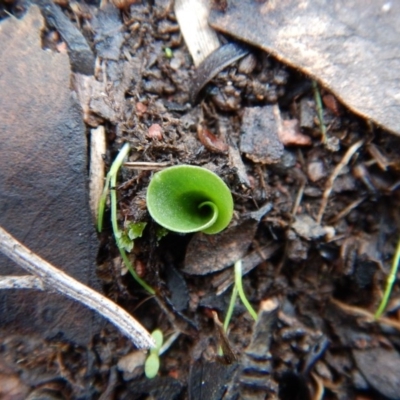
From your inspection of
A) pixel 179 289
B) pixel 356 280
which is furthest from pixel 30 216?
pixel 356 280

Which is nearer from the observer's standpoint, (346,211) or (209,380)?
(209,380)

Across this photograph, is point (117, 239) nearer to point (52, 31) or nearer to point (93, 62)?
point (93, 62)

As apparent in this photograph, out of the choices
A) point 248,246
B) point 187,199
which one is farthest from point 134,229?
point 248,246

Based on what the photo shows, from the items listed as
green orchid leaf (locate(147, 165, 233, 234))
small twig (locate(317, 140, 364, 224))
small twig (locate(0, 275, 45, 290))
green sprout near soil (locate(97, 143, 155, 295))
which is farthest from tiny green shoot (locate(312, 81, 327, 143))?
small twig (locate(0, 275, 45, 290))

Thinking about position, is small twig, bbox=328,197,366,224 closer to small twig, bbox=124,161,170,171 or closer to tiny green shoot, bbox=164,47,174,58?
small twig, bbox=124,161,170,171

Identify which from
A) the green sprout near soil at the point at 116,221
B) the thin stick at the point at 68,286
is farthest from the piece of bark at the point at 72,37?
the thin stick at the point at 68,286

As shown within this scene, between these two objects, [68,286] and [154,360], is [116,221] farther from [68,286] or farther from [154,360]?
[154,360]
